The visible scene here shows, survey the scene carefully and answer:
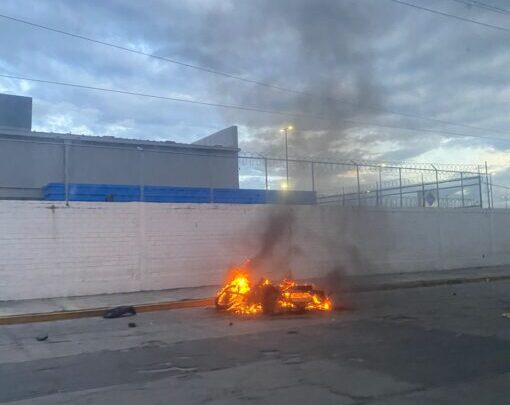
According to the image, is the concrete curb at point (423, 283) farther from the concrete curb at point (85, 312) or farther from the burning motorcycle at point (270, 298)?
the concrete curb at point (85, 312)

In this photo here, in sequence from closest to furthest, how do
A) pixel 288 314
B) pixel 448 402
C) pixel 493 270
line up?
1. pixel 448 402
2. pixel 288 314
3. pixel 493 270

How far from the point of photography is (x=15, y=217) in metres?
13.9

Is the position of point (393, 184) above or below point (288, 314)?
above

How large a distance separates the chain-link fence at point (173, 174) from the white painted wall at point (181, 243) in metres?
0.74

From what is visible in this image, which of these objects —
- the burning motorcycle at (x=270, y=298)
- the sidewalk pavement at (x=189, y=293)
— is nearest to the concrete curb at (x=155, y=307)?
the sidewalk pavement at (x=189, y=293)

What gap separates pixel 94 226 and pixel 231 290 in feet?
14.3

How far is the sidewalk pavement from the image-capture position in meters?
12.8

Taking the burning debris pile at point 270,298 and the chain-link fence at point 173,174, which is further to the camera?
the chain-link fence at point 173,174

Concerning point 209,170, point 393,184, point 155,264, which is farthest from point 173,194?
point 393,184

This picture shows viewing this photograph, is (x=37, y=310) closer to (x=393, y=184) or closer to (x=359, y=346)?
(x=359, y=346)

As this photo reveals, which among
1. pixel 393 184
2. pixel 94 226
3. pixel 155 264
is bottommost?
pixel 155 264

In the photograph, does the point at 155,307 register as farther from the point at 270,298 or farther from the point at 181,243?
the point at 181,243

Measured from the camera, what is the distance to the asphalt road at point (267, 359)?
5734 millimetres

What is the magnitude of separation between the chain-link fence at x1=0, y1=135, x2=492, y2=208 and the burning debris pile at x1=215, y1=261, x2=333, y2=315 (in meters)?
4.65
